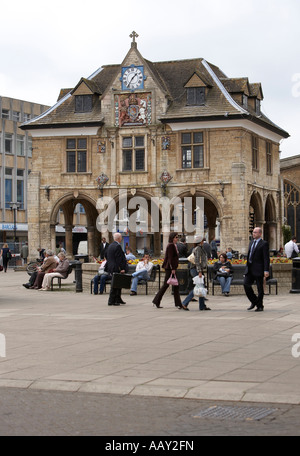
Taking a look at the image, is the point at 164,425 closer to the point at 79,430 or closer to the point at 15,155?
the point at 79,430

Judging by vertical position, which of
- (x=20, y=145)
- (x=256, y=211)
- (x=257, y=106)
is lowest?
(x=256, y=211)

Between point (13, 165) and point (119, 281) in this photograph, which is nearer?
point (119, 281)

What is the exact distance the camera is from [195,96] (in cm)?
4688

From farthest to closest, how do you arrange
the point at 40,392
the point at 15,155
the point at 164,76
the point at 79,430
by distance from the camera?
the point at 15,155
the point at 164,76
the point at 40,392
the point at 79,430

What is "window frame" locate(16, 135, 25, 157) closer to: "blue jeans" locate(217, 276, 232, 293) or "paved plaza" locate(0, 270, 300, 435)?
"blue jeans" locate(217, 276, 232, 293)

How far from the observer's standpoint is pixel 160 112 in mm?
46688

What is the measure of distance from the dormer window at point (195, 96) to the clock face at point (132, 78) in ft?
8.97

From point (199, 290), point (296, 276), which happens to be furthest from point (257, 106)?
point (199, 290)

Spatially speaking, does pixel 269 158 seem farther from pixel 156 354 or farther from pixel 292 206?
pixel 156 354

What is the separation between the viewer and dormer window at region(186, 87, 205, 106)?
46688 mm

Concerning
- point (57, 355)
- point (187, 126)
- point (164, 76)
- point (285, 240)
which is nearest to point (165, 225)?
point (187, 126)

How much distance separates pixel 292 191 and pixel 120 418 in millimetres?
59184

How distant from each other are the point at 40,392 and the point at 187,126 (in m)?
37.5

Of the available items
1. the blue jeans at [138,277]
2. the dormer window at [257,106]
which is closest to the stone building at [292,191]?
the dormer window at [257,106]
